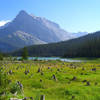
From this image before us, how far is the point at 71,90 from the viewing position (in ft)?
69.0

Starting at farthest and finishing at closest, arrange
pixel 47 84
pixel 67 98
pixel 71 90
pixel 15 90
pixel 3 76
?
pixel 47 84 → pixel 71 90 → pixel 67 98 → pixel 15 90 → pixel 3 76

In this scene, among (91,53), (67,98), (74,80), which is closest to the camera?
(67,98)

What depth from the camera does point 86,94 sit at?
19.9 meters

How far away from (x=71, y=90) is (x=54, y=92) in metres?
2.27

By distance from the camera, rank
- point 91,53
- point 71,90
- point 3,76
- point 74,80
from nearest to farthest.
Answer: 1. point 3,76
2. point 71,90
3. point 74,80
4. point 91,53

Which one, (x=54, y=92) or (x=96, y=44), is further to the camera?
(x=96, y=44)

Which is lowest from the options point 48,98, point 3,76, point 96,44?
point 48,98

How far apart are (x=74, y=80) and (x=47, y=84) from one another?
17.0 ft

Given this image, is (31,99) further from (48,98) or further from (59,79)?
(59,79)

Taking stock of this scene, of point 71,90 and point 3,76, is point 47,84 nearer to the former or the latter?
point 71,90

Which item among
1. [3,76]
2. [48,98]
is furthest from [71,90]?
[3,76]

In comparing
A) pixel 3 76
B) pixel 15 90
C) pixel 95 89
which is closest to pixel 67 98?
pixel 95 89

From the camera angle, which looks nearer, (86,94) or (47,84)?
(86,94)

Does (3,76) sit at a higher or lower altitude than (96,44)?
lower
